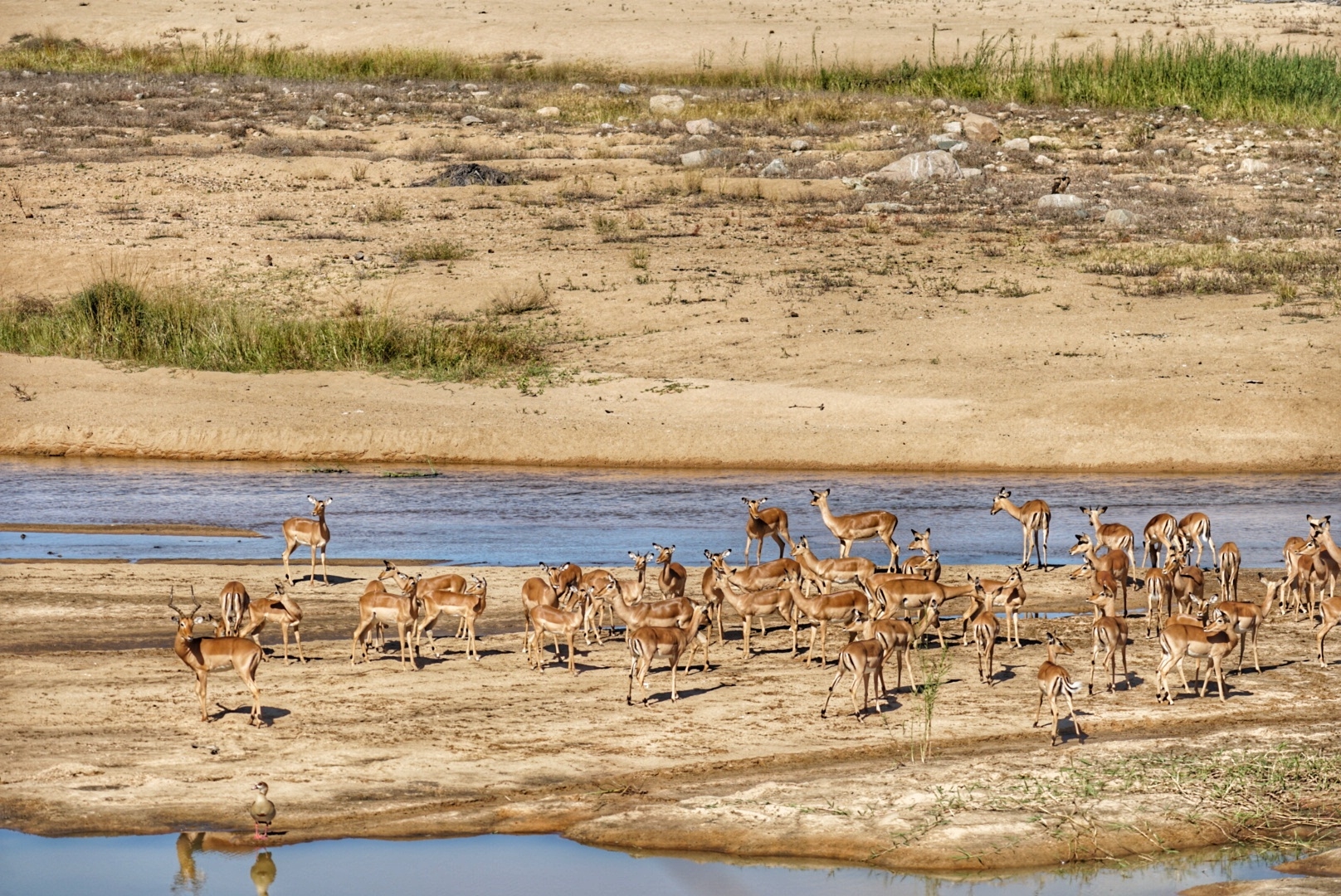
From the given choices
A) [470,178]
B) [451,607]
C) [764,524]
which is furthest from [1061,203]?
[451,607]

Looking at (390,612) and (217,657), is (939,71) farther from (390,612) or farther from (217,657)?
(217,657)

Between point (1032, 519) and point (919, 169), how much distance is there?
22886 mm

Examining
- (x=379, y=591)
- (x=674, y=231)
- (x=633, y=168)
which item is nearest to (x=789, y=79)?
(x=633, y=168)

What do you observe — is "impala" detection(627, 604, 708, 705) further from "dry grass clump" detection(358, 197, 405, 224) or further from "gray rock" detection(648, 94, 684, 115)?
"gray rock" detection(648, 94, 684, 115)

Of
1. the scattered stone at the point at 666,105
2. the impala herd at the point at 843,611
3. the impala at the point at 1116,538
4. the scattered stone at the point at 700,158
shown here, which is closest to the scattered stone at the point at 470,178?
the scattered stone at the point at 700,158

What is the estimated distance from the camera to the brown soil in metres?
11.3

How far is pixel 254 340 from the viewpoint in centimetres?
2903

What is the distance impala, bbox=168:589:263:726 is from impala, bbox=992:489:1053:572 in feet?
29.5

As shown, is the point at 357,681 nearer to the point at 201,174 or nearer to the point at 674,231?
the point at 674,231

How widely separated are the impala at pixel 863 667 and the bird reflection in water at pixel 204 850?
4.41 m

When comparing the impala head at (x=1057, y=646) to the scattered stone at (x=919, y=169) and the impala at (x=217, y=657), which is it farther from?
the scattered stone at (x=919, y=169)

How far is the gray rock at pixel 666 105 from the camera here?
1961 inches

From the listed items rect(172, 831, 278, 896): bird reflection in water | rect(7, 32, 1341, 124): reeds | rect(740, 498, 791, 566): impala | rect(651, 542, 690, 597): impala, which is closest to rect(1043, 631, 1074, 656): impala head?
rect(651, 542, 690, 597): impala

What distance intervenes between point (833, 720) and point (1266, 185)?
30836 mm
